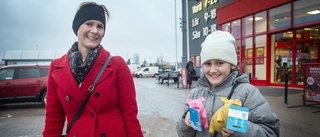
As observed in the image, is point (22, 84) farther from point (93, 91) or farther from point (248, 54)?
point (248, 54)

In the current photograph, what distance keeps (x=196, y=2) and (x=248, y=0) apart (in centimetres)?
950

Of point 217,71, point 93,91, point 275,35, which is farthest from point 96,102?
point 275,35

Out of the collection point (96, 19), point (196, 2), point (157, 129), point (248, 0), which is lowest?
point (157, 129)

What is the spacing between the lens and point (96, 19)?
6.65ft

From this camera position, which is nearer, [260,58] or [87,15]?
[87,15]

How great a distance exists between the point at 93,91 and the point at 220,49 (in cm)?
112

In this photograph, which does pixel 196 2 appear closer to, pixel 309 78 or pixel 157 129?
pixel 309 78

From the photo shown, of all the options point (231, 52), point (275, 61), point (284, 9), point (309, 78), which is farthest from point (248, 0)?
point (231, 52)

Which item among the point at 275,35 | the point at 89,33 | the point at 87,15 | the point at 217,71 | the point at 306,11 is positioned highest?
the point at 306,11

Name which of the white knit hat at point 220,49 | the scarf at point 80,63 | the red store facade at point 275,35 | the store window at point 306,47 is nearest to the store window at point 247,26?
the red store facade at point 275,35

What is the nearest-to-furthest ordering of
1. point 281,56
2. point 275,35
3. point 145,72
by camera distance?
point 281,56 → point 275,35 → point 145,72

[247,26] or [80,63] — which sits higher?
[247,26]

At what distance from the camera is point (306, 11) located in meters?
11.5

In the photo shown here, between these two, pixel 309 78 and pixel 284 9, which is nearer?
pixel 309 78
